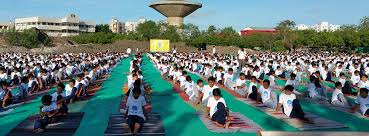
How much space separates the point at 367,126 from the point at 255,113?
8.71 feet

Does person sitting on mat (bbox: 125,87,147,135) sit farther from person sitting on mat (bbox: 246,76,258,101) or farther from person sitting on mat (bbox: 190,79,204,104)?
person sitting on mat (bbox: 246,76,258,101)

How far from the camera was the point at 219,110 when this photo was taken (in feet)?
30.1

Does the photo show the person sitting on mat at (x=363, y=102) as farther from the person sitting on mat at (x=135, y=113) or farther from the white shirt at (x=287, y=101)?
the person sitting on mat at (x=135, y=113)

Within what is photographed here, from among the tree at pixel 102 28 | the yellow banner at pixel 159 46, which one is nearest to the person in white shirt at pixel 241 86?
the yellow banner at pixel 159 46

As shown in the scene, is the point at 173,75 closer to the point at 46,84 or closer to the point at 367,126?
the point at 46,84

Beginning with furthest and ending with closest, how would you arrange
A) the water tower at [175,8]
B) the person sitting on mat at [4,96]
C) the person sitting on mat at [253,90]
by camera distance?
the water tower at [175,8] < the person sitting on mat at [253,90] < the person sitting on mat at [4,96]

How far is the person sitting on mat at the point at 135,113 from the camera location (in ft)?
27.7

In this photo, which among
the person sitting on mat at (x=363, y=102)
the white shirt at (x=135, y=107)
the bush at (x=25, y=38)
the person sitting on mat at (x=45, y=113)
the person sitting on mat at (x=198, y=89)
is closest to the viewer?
the white shirt at (x=135, y=107)

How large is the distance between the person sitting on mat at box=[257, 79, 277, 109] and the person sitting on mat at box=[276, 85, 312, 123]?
1.53 metres

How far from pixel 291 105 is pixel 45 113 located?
5268 mm

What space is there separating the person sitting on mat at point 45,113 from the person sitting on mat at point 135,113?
1.73m

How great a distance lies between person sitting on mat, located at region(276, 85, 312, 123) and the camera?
971cm

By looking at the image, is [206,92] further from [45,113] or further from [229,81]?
[229,81]

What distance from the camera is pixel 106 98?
14.3 m
